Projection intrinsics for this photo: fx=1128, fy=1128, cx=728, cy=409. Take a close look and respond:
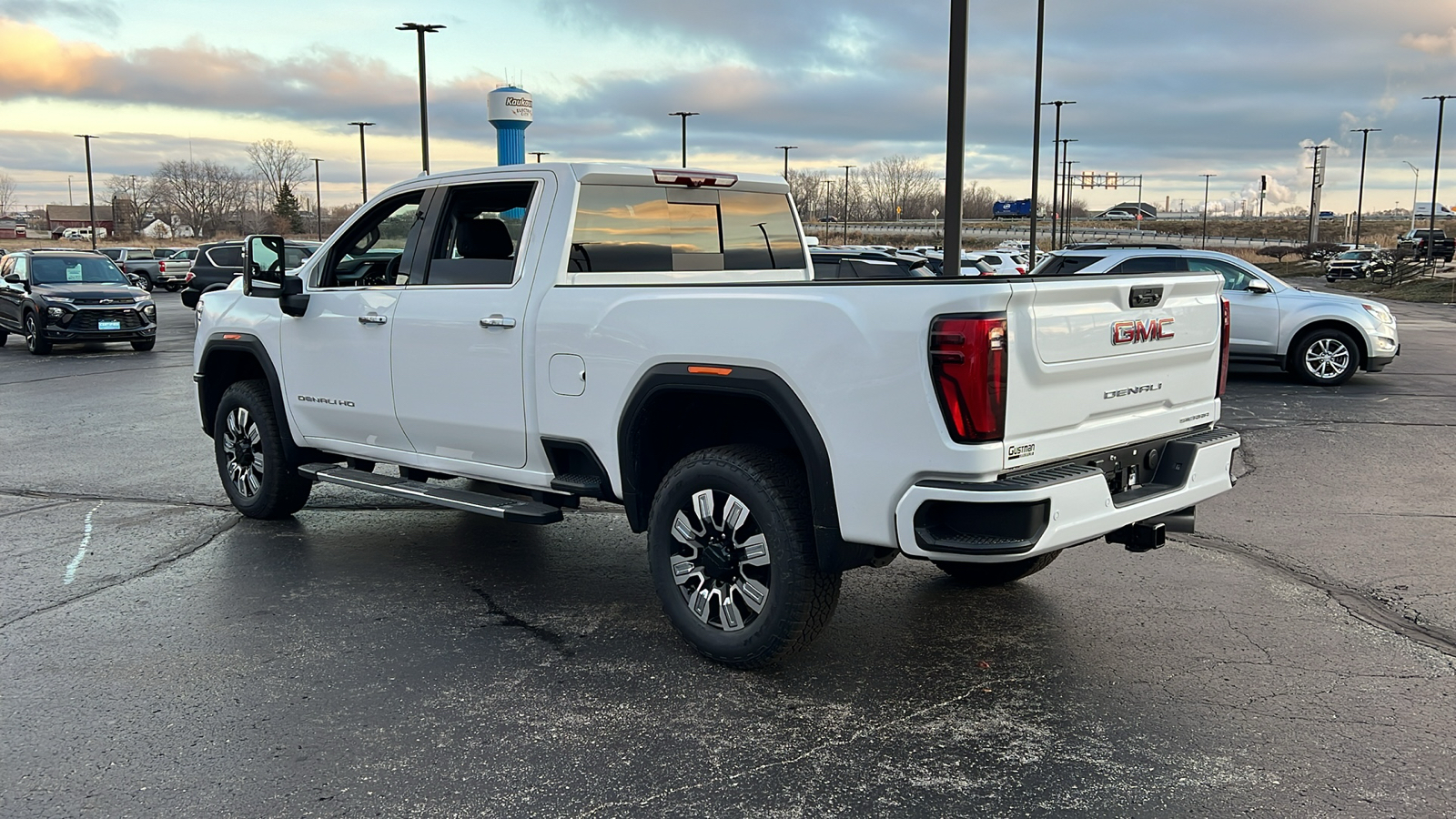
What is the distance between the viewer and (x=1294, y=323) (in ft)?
45.2

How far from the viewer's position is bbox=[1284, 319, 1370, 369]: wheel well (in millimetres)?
13594

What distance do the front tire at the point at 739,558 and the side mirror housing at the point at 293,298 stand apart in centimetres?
283

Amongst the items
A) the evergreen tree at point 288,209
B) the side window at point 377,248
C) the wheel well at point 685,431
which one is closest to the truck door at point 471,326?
the side window at point 377,248

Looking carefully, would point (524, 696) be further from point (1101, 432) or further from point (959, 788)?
point (1101, 432)

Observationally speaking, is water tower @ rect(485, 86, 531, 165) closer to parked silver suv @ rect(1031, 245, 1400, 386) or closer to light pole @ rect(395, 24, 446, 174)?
light pole @ rect(395, 24, 446, 174)

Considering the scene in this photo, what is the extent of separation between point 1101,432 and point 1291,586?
7.16 feet

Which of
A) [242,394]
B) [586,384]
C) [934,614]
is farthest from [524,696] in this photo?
[242,394]

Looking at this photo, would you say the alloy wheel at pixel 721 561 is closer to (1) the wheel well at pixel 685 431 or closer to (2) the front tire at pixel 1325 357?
(1) the wheel well at pixel 685 431

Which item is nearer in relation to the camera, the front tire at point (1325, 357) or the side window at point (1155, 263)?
the front tire at point (1325, 357)

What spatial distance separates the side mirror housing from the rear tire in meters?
3.78

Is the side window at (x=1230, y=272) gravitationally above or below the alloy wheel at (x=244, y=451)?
above

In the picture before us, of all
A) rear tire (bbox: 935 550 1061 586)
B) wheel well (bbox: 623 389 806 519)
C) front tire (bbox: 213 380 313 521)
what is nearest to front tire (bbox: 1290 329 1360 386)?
rear tire (bbox: 935 550 1061 586)

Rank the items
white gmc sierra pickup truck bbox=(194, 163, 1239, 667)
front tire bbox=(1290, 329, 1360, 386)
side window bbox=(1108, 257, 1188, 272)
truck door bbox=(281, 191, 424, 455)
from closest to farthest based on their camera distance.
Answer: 1. white gmc sierra pickup truck bbox=(194, 163, 1239, 667)
2. truck door bbox=(281, 191, 424, 455)
3. front tire bbox=(1290, 329, 1360, 386)
4. side window bbox=(1108, 257, 1188, 272)

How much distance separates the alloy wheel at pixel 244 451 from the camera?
6977 mm
